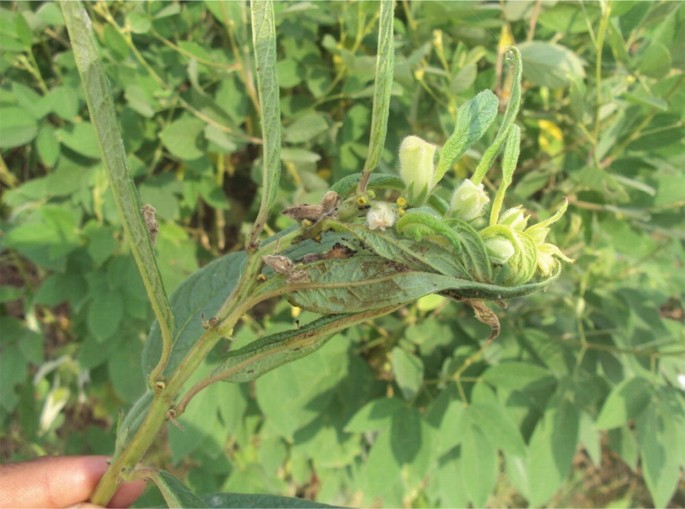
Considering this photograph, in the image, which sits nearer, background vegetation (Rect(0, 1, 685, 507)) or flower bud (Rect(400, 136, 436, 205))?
flower bud (Rect(400, 136, 436, 205))

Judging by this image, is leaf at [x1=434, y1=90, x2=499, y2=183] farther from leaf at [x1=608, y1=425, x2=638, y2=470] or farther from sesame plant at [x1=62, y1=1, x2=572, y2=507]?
leaf at [x1=608, y1=425, x2=638, y2=470]

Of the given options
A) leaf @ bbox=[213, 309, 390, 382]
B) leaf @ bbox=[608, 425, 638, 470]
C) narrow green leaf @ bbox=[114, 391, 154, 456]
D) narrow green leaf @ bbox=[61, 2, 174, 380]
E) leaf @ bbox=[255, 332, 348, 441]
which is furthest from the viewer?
leaf @ bbox=[608, 425, 638, 470]

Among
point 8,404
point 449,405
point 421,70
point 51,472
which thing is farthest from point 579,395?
point 8,404

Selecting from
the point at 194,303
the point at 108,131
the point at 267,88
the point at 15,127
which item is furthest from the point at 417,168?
the point at 15,127

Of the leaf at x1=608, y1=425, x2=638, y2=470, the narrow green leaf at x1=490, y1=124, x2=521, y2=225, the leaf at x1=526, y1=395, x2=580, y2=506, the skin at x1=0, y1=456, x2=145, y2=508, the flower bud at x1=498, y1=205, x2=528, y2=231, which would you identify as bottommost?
the leaf at x1=608, y1=425, x2=638, y2=470

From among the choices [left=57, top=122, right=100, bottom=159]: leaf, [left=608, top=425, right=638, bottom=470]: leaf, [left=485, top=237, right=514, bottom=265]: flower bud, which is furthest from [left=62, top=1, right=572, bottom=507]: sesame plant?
[left=608, top=425, right=638, bottom=470]: leaf

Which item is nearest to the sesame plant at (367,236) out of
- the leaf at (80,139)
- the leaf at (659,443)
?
the leaf at (80,139)
